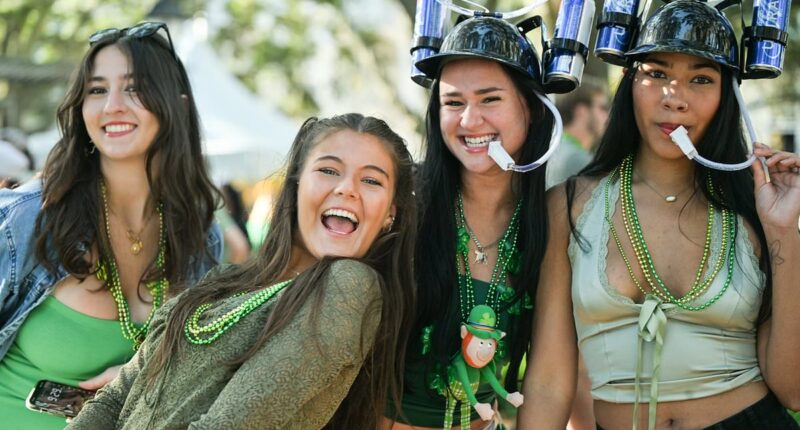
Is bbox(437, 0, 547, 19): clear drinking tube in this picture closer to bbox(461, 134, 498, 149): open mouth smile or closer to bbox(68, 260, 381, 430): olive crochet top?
bbox(461, 134, 498, 149): open mouth smile

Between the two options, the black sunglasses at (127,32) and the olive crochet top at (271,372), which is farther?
the black sunglasses at (127,32)

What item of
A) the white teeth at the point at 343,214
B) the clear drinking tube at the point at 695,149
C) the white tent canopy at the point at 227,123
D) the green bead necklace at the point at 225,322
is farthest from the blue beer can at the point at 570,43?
the white tent canopy at the point at 227,123

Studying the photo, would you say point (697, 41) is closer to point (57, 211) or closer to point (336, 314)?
point (336, 314)

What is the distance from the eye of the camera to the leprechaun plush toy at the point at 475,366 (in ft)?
10.6

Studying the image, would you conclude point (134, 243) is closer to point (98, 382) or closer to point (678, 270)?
point (98, 382)

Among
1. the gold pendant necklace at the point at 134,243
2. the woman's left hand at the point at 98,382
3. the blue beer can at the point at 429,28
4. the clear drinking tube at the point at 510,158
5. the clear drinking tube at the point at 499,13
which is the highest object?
the clear drinking tube at the point at 499,13

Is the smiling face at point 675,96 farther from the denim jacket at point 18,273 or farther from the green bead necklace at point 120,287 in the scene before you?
the denim jacket at point 18,273

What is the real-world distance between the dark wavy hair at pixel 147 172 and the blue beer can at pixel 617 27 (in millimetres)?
1676

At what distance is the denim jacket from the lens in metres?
3.61

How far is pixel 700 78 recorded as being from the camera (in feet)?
10.9

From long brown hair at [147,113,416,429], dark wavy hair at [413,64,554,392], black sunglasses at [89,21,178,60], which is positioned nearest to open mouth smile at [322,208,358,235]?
long brown hair at [147,113,416,429]

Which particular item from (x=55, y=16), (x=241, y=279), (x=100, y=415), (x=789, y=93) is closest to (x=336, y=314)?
(x=241, y=279)

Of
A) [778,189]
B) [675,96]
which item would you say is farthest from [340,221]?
[778,189]

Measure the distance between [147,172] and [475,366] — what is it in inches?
60.7
